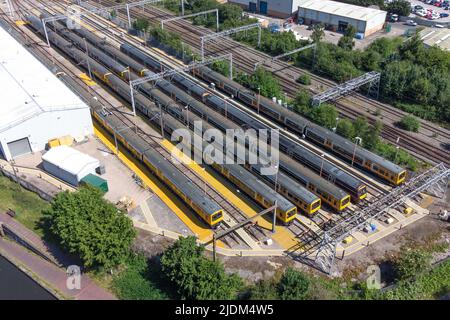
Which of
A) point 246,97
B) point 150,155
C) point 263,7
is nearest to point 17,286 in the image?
point 150,155

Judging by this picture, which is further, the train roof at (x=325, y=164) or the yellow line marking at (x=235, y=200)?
the train roof at (x=325, y=164)

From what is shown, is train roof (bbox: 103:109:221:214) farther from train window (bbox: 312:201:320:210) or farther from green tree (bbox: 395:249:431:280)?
green tree (bbox: 395:249:431:280)

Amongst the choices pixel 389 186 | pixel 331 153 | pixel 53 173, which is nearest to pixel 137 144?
pixel 53 173

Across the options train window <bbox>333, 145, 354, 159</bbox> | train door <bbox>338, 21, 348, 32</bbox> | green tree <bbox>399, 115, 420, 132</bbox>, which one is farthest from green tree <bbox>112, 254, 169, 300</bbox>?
train door <bbox>338, 21, 348, 32</bbox>

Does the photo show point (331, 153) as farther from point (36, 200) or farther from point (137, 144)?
point (36, 200)

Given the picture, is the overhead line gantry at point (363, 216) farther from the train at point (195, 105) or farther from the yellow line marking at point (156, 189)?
the yellow line marking at point (156, 189)

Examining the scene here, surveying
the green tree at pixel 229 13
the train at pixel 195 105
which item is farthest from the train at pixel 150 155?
the green tree at pixel 229 13

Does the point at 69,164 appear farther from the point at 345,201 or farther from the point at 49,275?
the point at 345,201
